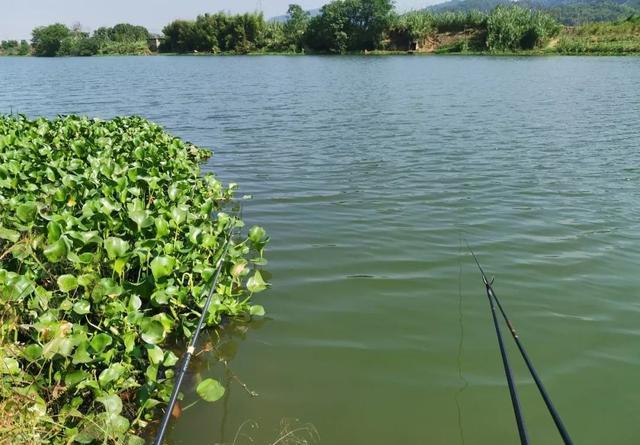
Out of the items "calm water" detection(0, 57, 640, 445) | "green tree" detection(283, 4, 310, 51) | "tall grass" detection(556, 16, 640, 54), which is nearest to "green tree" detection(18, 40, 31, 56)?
"green tree" detection(283, 4, 310, 51)

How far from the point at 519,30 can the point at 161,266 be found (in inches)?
2732

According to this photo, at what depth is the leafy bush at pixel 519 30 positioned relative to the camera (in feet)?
207

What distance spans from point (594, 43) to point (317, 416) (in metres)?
68.3

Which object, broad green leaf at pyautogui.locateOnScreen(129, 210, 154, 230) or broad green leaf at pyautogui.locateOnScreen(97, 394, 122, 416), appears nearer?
broad green leaf at pyautogui.locateOnScreen(97, 394, 122, 416)

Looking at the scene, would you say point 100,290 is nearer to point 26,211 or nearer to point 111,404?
point 111,404

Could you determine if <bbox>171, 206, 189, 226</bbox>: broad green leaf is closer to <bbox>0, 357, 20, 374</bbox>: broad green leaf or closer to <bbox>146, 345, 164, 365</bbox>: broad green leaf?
<bbox>146, 345, 164, 365</bbox>: broad green leaf

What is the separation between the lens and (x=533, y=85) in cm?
2605

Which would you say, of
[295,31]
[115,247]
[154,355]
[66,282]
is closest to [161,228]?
[115,247]

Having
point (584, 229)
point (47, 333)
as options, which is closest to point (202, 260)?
point (47, 333)

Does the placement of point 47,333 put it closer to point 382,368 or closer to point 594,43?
point 382,368

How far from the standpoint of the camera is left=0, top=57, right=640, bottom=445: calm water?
3748mm

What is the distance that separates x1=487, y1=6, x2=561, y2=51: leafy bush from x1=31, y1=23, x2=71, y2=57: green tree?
296ft

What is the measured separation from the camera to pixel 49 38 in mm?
109312

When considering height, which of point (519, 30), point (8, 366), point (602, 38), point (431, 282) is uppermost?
point (519, 30)
